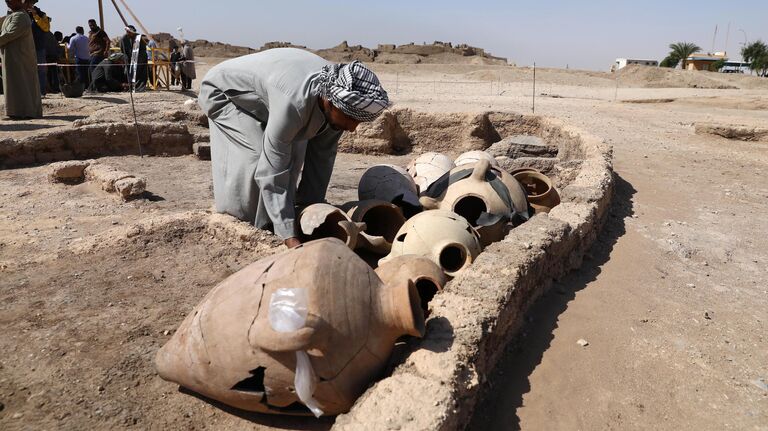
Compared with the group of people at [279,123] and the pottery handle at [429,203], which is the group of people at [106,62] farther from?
the pottery handle at [429,203]

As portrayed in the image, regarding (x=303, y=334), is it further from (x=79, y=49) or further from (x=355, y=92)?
(x=79, y=49)

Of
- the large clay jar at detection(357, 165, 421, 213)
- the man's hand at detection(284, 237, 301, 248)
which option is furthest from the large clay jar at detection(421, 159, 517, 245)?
the man's hand at detection(284, 237, 301, 248)

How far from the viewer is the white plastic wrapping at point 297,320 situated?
2111 millimetres

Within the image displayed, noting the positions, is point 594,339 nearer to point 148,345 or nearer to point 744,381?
point 744,381

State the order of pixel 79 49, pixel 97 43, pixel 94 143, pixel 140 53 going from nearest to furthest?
pixel 94 143 < pixel 79 49 < pixel 97 43 < pixel 140 53

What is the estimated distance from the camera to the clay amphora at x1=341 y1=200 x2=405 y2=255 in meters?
4.02

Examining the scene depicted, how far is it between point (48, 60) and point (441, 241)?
12858 millimetres

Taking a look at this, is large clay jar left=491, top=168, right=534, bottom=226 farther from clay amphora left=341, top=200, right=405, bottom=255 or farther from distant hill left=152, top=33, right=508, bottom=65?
distant hill left=152, top=33, right=508, bottom=65

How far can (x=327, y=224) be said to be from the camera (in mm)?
3951

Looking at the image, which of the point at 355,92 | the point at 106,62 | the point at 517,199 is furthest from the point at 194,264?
the point at 106,62

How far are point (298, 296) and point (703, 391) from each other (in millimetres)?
1982

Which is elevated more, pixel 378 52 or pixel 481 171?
pixel 378 52

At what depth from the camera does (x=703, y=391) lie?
8.99 ft

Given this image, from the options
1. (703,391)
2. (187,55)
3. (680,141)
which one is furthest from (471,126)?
(187,55)
